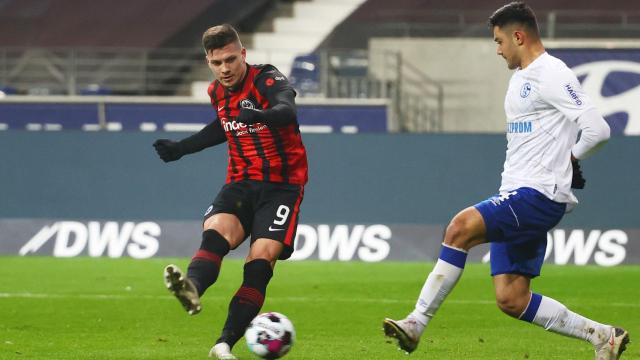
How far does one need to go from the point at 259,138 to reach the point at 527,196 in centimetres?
179

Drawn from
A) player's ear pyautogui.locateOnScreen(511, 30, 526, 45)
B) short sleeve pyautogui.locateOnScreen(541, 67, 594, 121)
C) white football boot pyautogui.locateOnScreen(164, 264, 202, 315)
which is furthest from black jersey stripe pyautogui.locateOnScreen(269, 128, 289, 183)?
short sleeve pyautogui.locateOnScreen(541, 67, 594, 121)

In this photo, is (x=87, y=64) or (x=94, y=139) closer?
(x=94, y=139)

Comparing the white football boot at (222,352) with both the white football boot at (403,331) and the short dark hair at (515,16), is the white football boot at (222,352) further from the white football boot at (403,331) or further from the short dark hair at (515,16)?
the short dark hair at (515,16)

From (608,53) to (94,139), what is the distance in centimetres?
763

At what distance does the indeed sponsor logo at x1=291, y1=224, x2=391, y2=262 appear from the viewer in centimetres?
1575

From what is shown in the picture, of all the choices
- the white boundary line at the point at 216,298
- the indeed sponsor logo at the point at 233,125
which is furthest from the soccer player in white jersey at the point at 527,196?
the white boundary line at the point at 216,298

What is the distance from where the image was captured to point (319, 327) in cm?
984

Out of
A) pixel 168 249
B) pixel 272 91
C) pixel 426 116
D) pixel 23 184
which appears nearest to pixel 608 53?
pixel 426 116

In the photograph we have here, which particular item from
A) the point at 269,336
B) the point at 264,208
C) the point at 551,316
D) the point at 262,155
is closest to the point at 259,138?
the point at 262,155

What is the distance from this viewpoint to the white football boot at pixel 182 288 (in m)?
6.79

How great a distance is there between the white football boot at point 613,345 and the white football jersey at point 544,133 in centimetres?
80

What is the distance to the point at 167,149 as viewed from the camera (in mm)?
8078

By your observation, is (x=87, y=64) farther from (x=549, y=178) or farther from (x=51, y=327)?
(x=549, y=178)

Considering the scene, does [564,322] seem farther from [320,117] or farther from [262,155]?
[320,117]
